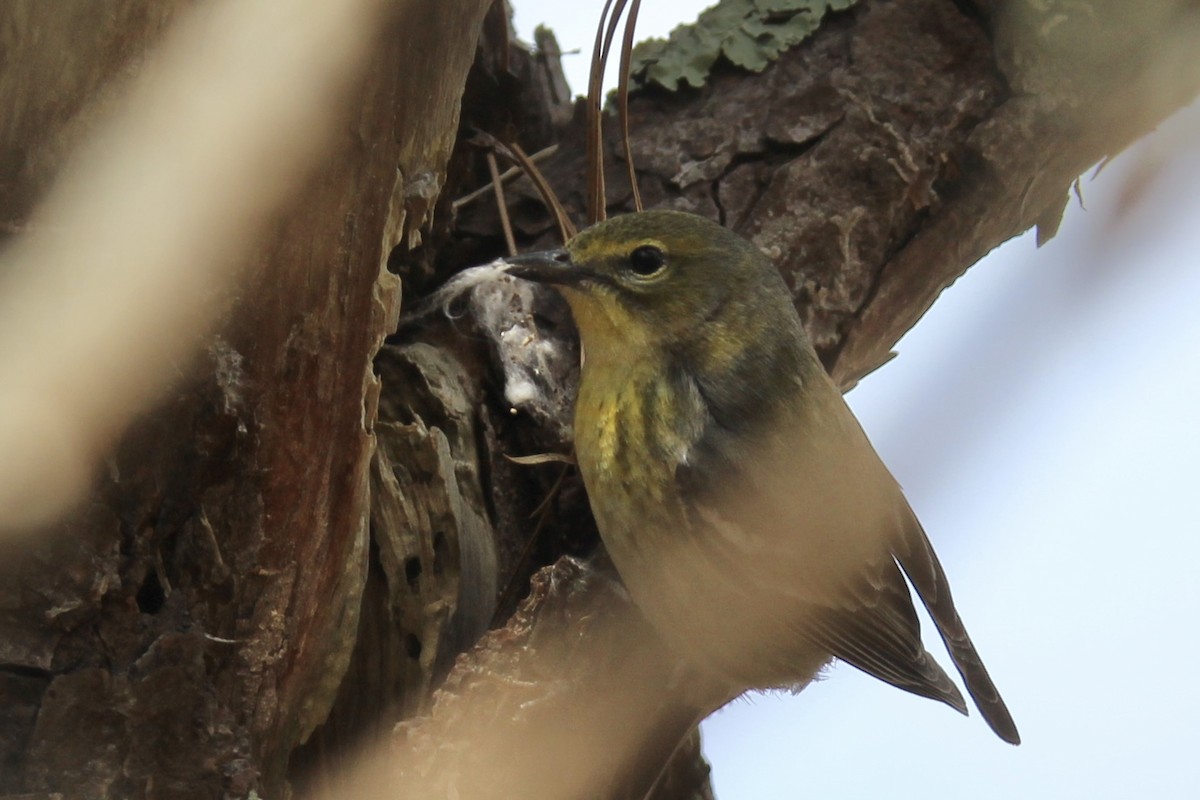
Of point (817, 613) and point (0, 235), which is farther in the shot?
point (817, 613)

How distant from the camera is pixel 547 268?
3039 millimetres

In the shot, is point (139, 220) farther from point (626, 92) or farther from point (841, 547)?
point (841, 547)

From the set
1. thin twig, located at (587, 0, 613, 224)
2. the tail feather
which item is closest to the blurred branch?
thin twig, located at (587, 0, 613, 224)

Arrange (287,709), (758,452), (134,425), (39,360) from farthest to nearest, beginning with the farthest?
(758,452) < (287,709) < (134,425) < (39,360)

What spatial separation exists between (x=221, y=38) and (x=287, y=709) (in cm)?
128

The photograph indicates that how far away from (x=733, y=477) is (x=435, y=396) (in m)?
0.76

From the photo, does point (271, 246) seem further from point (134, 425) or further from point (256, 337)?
point (134, 425)

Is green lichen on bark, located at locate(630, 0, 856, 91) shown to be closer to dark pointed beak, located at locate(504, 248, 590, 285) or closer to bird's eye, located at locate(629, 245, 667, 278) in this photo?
bird's eye, located at locate(629, 245, 667, 278)

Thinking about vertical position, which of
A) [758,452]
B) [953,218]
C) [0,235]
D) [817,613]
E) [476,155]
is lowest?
[817,613]

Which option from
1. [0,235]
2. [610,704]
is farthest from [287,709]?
[0,235]

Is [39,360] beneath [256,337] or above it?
above

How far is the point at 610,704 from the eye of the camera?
8.59 feet

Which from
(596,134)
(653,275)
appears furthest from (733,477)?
(596,134)

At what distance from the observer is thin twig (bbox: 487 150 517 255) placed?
3.35m
